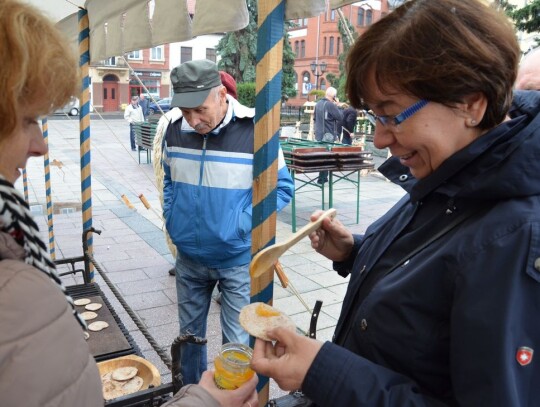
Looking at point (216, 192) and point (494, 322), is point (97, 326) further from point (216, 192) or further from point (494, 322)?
point (494, 322)

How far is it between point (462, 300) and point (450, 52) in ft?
1.70

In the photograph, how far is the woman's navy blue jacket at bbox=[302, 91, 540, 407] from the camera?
34.3 inches

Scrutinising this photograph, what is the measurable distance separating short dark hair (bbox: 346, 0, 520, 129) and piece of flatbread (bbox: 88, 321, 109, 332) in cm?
223

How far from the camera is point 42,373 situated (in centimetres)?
77

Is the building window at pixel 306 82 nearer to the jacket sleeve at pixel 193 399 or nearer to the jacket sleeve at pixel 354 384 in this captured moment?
the jacket sleeve at pixel 193 399

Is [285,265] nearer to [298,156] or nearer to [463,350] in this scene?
[298,156]

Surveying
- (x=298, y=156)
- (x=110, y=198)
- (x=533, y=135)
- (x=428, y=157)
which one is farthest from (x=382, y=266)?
(x=110, y=198)

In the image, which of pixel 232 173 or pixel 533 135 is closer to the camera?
pixel 533 135

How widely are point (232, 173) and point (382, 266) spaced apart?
1.55 meters

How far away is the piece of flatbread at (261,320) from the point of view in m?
1.22

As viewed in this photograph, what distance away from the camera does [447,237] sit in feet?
3.42

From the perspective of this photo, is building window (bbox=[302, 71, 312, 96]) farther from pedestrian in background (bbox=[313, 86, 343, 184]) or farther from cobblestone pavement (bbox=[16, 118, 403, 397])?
cobblestone pavement (bbox=[16, 118, 403, 397])

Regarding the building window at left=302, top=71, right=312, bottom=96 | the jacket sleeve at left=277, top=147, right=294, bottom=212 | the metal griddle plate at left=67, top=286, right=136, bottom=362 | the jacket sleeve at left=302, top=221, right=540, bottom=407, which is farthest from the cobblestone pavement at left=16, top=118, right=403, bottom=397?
the building window at left=302, top=71, right=312, bottom=96

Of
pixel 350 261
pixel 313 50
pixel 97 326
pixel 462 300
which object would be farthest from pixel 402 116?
pixel 313 50
